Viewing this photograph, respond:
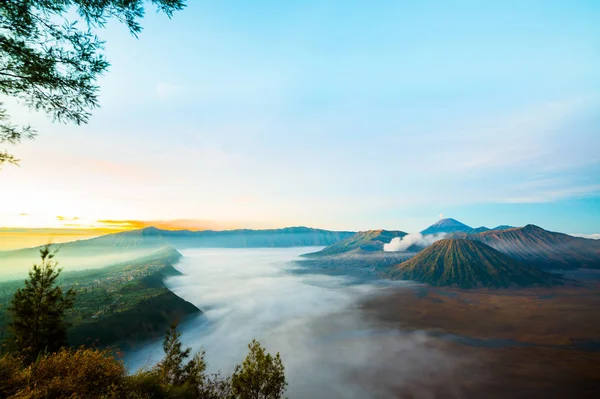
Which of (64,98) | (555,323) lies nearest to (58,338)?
(64,98)

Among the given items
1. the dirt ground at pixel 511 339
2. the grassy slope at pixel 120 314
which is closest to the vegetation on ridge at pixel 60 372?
the grassy slope at pixel 120 314

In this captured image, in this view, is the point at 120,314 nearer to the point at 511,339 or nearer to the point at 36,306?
the point at 36,306

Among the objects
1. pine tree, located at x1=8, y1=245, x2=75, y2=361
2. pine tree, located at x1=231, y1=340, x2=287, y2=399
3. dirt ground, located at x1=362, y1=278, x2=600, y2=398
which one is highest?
pine tree, located at x1=8, y1=245, x2=75, y2=361

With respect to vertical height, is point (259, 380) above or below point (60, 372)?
below

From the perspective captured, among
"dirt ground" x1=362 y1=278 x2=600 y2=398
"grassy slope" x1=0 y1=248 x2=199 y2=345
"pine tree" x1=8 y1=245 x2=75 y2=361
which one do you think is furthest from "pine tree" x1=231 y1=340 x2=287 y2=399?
"dirt ground" x1=362 y1=278 x2=600 y2=398

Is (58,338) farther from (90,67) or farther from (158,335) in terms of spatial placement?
(158,335)

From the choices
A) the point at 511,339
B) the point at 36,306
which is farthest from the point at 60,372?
the point at 511,339

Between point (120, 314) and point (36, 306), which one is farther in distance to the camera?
point (120, 314)

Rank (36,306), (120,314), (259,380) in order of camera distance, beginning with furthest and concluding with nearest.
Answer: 1. (120,314)
2. (259,380)
3. (36,306)

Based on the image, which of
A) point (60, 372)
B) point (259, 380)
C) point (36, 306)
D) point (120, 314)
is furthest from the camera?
point (120, 314)

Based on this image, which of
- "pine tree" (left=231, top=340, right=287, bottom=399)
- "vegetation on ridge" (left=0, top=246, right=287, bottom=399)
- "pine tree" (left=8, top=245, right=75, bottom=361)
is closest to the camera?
"vegetation on ridge" (left=0, top=246, right=287, bottom=399)

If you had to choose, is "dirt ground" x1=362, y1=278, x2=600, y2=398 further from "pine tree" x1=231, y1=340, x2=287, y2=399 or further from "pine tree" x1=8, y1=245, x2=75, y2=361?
"pine tree" x1=8, y1=245, x2=75, y2=361
